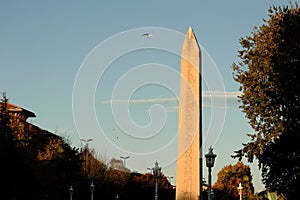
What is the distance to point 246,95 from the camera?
32906mm

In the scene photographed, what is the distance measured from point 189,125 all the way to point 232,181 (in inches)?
2780

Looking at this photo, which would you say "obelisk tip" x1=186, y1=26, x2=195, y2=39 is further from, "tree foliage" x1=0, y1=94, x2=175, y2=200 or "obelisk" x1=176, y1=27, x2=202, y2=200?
"tree foliage" x1=0, y1=94, x2=175, y2=200

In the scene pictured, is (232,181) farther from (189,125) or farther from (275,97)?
(189,125)

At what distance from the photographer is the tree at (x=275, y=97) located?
1227 inches

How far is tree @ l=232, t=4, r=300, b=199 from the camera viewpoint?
31.2 m

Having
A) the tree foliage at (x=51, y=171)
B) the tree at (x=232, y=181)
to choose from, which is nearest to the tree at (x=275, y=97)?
the tree foliage at (x=51, y=171)

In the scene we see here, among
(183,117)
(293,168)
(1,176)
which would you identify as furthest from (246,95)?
(1,176)

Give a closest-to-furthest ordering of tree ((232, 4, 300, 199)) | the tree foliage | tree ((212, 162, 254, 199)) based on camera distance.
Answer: tree ((232, 4, 300, 199))
the tree foliage
tree ((212, 162, 254, 199))

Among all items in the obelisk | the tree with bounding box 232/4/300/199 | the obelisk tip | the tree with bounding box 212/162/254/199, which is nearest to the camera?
the obelisk

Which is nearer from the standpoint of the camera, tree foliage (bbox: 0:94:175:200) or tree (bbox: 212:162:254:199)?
tree foliage (bbox: 0:94:175:200)

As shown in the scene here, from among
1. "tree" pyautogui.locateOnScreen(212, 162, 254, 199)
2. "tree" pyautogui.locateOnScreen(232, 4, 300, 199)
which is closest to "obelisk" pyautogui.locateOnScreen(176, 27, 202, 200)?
"tree" pyautogui.locateOnScreen(232, 4, 300, 199)

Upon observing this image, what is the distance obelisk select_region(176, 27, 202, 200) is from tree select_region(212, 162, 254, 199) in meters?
64.4

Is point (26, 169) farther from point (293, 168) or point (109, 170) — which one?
point (109, 170)

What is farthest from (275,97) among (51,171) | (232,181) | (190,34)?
(232,181)
